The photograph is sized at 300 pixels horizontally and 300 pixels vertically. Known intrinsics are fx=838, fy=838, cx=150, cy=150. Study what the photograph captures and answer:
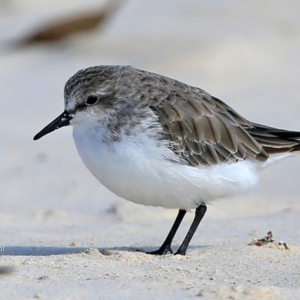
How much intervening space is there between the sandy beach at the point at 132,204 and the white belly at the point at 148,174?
0.40 m

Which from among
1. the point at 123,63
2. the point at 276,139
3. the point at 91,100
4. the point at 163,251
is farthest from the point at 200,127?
the point at 123,63

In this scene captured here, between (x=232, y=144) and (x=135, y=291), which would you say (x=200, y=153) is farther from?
(x=135, y=291)

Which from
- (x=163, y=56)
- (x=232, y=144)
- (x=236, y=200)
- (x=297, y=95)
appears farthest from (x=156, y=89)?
(x=163, y=56)

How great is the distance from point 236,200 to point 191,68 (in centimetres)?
352

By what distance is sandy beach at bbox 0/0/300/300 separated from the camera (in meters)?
4.97

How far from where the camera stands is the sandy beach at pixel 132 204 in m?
4.97

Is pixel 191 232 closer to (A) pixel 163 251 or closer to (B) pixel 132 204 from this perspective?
(A) pixel 163 251

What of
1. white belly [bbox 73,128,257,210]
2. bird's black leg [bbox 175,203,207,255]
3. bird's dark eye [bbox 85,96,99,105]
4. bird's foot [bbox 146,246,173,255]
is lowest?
bird's foot [bbox 146,246,173,255]

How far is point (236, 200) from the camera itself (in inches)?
320

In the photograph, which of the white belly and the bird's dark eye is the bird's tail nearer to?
the white belly

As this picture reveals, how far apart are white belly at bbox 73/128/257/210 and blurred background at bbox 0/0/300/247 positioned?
6.05 feet

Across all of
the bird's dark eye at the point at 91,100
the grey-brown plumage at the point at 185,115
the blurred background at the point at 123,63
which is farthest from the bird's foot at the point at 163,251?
the blurred background at the point at 123,63

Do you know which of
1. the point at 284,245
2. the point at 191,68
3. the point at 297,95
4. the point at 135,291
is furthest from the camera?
the point at 191,68

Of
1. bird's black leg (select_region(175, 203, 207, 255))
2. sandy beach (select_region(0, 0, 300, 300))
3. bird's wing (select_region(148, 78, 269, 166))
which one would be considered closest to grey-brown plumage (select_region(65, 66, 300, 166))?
bird's wing (select_region(148, 78, 269, 166))
